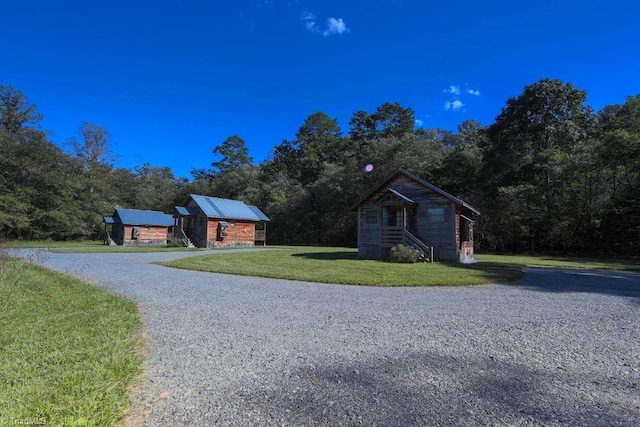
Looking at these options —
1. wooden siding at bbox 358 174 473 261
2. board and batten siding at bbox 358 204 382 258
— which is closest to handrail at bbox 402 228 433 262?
wooden siding at bbox 358 174 473 261

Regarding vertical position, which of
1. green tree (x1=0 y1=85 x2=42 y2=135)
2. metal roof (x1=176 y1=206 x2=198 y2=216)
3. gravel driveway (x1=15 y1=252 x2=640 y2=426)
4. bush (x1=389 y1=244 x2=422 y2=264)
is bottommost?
gravel driveway (x1=15 y1=252 x2=640 y2=426)

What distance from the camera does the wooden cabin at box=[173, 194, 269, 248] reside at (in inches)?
1178

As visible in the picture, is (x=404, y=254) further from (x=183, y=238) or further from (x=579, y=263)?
(x=183, y=238)

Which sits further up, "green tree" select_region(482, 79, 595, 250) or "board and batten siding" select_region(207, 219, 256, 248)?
"green tree" select_region(482, 79, 595, 250)

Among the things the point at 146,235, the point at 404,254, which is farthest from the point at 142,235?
the point at 404,254

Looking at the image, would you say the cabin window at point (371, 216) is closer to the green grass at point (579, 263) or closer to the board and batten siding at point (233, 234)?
the green grass at point (579, 263)

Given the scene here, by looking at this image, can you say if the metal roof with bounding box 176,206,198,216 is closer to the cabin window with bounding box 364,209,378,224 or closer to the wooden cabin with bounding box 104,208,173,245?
the wooden cabin with bounding box 104,208,173,245

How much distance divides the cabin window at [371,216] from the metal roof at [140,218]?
82.4ft

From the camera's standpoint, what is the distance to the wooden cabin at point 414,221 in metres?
17.6

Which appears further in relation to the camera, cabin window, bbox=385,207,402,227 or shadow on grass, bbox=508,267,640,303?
cabin window, bbox=385,207,402,227

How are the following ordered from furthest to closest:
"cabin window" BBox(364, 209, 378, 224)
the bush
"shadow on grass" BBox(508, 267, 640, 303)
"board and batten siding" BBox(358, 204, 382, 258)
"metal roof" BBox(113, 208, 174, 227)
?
"metal roof" BBox(113, 208, 174, 227) → "cabin window" BBox(364, 209, 378, 224) → "board and batten siding" BBox(358, 204, 382, 258) → the bush → "shadow on grass" BBox(508, 267, 640, 303)

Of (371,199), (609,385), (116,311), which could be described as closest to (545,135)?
(371,199)

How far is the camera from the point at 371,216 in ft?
65.9

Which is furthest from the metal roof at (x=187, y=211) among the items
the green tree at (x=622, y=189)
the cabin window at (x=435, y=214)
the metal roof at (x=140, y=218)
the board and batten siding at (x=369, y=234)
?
the green tree at (x=622, y=189)
